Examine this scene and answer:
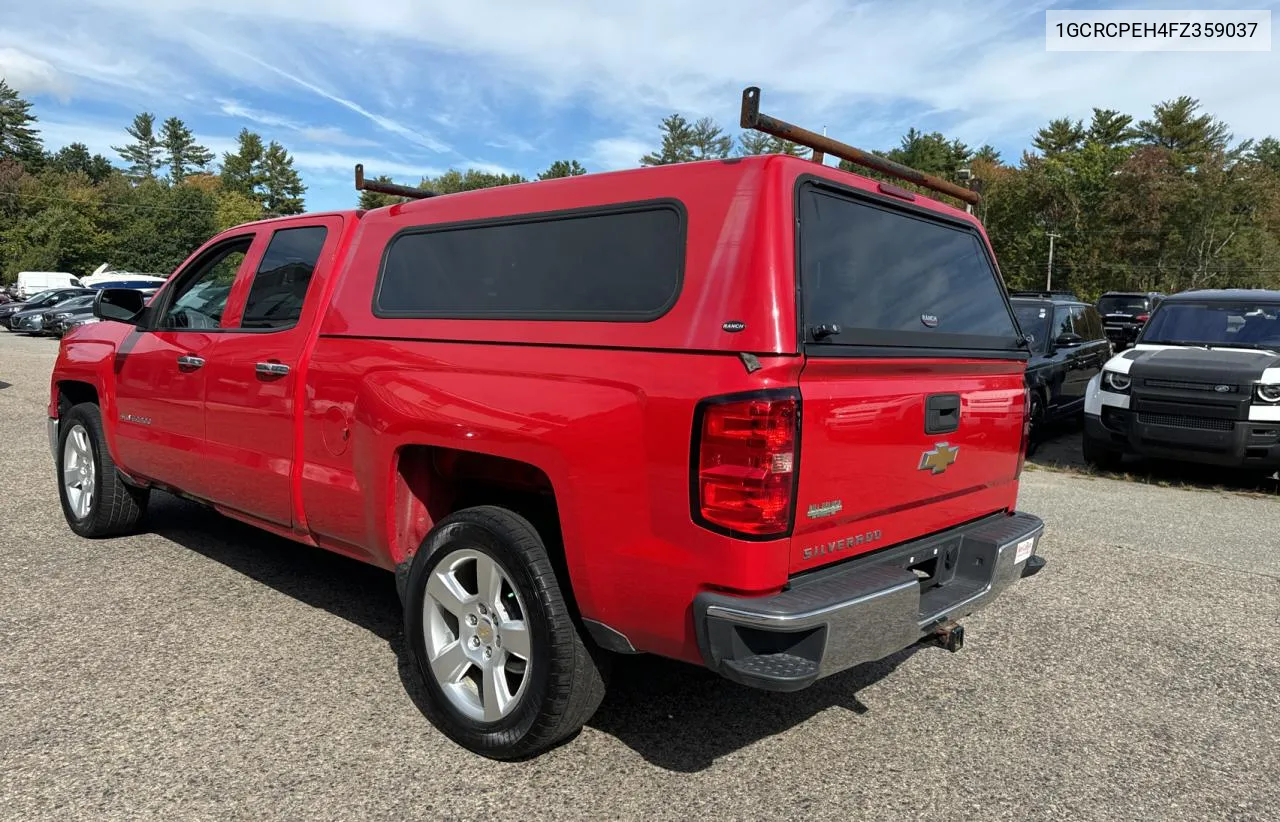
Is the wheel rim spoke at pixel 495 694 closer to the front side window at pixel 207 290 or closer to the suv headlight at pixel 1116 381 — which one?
the front side window at pixel 207 290

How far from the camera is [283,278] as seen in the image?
4.14 meters

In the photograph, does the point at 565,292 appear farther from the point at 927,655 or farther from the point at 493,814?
the point at 927,655

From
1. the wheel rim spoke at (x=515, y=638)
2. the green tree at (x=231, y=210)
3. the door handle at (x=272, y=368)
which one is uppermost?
the green tree at (x=231, y=210)

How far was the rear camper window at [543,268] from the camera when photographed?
2.74 meters

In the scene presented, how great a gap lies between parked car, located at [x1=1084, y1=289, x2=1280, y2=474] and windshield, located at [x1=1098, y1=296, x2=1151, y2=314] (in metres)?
17.1

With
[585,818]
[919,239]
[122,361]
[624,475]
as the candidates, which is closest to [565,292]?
[624,475]

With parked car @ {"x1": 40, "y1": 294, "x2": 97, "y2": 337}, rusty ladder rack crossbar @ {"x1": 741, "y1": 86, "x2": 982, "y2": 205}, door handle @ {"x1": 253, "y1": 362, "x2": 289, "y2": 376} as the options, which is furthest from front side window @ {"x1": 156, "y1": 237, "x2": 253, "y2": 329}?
parked car @ {"x1": 40, "y1": 294, "x2": 97, "y2": 337}

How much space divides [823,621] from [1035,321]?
9543 mm

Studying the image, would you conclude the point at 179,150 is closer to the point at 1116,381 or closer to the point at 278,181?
the point at 278,181

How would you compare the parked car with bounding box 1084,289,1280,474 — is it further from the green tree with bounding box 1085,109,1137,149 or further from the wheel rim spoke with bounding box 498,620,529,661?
the green tree with bounding box 1085,109,1137,149

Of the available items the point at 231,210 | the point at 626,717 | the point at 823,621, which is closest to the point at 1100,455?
the point at 626,717

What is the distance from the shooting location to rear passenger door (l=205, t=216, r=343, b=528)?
386 cm

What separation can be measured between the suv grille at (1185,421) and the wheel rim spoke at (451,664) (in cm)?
745

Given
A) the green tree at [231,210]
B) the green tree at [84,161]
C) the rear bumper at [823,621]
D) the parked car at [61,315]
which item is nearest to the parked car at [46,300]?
the parked car at [61,315]
